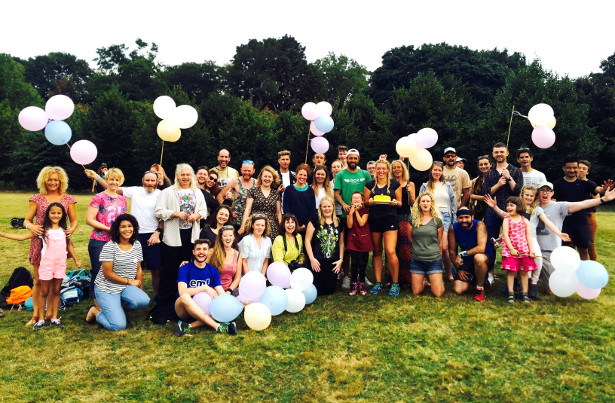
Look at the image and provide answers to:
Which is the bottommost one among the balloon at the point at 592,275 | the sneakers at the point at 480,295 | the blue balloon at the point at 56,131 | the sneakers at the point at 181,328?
the sneakers at the point at 181,328

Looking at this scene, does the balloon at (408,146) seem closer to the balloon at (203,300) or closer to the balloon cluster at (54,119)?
the balloon at (203,300)

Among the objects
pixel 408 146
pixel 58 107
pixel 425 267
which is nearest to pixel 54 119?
pixel 58 107

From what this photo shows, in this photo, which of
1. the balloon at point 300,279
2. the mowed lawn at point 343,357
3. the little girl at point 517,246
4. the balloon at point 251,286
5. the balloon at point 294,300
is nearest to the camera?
the mowed lawn at point 343,357

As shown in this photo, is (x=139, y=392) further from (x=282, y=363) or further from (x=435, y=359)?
(x=435, y=359)

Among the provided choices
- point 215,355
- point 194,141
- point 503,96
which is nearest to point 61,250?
point 215,355

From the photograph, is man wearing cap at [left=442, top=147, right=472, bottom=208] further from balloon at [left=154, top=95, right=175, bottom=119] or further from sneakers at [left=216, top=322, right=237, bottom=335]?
balloon at [left=154, top=95, right=175, bottom=119]

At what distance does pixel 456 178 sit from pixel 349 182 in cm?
176

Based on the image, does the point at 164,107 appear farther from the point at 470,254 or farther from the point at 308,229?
the point at 470,254

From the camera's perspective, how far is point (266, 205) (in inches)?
243

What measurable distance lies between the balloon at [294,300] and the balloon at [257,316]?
1.60ft

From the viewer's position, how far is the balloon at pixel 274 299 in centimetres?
496

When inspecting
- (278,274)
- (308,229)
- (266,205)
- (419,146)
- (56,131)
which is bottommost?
(278,274)

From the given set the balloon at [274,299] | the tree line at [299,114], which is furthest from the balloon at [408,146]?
the tree line at [299,114]

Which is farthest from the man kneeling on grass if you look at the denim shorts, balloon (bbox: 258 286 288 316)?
the denim shorts
